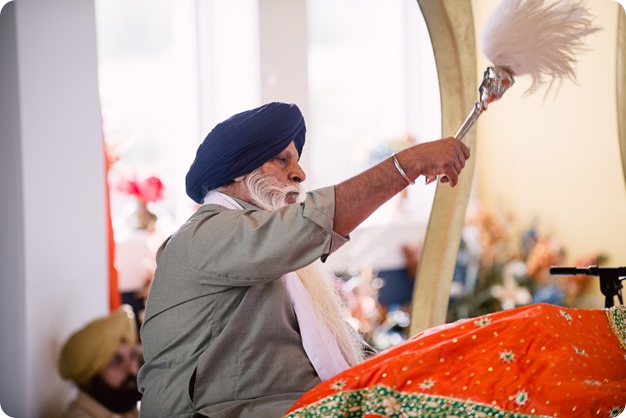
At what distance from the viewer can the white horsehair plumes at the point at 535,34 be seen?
196cm

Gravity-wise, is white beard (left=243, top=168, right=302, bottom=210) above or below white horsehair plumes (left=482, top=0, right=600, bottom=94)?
below

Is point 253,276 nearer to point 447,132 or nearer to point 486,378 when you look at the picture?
point 486,378

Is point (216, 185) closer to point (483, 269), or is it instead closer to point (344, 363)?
point (344, 363)

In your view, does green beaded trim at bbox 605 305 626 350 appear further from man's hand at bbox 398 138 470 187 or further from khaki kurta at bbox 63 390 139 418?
khaki kurta at bbox 63 390 139 418

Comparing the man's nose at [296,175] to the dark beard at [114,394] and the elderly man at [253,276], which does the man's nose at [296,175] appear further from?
the dark beard at [114,394]

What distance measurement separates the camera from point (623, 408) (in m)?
1.58

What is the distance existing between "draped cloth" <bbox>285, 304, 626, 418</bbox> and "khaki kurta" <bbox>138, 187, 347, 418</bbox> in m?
0.29

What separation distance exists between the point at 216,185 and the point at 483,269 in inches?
150

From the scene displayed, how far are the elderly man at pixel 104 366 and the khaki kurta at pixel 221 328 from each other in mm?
1624

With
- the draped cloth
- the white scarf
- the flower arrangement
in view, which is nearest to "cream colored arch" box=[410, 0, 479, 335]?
the white scarf

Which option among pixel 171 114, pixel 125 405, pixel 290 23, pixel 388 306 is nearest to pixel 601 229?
pixel 388 306

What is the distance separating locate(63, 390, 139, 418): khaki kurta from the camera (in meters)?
3.44

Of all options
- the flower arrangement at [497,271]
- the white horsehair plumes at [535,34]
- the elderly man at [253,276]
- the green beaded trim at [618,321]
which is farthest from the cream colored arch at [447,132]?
the flower arrangement at [497,271]

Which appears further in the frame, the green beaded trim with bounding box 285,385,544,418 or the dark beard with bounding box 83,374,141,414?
the dark beard with bounding box 83,374,141,414
